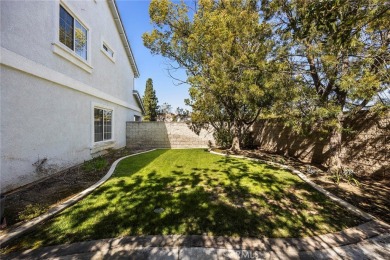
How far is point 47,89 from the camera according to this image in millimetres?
6172

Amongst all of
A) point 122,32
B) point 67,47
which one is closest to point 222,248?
point 67,47

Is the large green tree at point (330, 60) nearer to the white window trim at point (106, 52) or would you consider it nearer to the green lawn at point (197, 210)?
the green lawn at point (197, 210)

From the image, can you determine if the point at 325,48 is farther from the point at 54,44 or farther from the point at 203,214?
the point at 54,44

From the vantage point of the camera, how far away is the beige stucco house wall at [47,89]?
4879 mm

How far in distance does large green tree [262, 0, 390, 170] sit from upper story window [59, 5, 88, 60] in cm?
762

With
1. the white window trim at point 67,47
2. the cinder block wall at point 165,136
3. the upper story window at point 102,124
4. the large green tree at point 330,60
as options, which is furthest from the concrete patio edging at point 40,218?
the cinder block wall at point 165,136

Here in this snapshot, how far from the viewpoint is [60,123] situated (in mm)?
6793

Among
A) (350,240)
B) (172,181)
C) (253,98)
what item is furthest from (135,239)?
(253,98)

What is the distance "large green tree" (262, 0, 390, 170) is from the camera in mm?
3400

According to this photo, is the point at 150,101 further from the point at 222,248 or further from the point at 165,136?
the point at 222,248

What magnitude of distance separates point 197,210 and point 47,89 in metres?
6.14

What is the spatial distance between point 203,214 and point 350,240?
2.57 meters

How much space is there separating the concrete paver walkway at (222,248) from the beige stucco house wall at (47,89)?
359cm

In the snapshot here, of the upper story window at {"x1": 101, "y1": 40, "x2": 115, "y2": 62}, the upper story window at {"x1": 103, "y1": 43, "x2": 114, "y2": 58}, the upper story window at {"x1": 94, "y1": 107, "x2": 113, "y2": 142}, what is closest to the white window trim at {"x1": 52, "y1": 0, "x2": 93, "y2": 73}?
the upper story window at {"x1": 101, "y1": 40, "x2": 115, "y2": 62}
